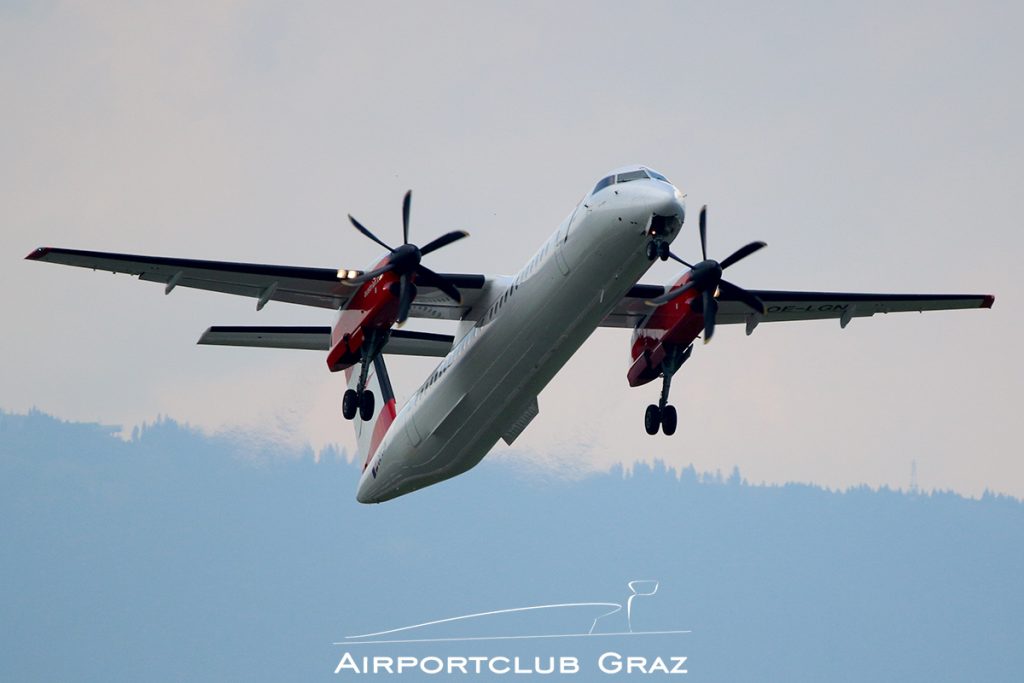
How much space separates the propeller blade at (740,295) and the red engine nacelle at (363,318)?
18.3 feet

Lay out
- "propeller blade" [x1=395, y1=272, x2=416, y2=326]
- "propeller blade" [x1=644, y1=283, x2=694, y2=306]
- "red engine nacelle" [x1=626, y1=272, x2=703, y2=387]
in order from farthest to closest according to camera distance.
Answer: "red engine nacelle" [x1=626, y1=272, x2=703, y2=387] → "propeller blade" [x1=644, y1=283, x2=694, y2=306] → "propeller blade" [x1=395, y1=272, x2=416, y2=326]

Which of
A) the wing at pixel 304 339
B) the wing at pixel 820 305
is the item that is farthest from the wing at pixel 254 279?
the wing at pixel 820 305

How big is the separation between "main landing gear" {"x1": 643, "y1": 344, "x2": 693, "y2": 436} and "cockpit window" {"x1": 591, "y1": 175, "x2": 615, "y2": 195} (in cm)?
514

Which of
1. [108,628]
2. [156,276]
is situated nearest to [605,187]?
[156,276]

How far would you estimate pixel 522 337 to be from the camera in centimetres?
2098

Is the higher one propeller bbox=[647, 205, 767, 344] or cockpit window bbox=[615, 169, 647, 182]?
cockpit window bbox=[615, 169, 647, 182]

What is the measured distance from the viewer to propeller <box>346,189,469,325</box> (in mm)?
21656

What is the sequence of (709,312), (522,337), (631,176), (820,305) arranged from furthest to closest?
1. (820,305)
2. (709,312)
3. (522,337)
4. (631,176)

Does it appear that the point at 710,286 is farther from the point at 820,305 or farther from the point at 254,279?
the point at 254,279

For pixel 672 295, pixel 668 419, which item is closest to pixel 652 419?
pixel 668 419

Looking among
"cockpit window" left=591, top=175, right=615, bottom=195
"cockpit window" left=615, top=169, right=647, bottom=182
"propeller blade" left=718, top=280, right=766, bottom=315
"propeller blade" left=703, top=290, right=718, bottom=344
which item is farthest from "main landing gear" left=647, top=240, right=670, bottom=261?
"propeller blade" left=718, top=280, right=766, bottom=315

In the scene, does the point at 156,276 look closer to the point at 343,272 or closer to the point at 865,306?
the point at 343,272

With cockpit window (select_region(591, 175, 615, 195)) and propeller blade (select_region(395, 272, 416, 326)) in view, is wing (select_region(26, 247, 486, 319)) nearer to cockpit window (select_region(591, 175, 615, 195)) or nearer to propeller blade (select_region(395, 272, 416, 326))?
propeller blade (select_region(395, 272, 416, 326))

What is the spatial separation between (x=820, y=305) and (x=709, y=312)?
4466 millimetres
